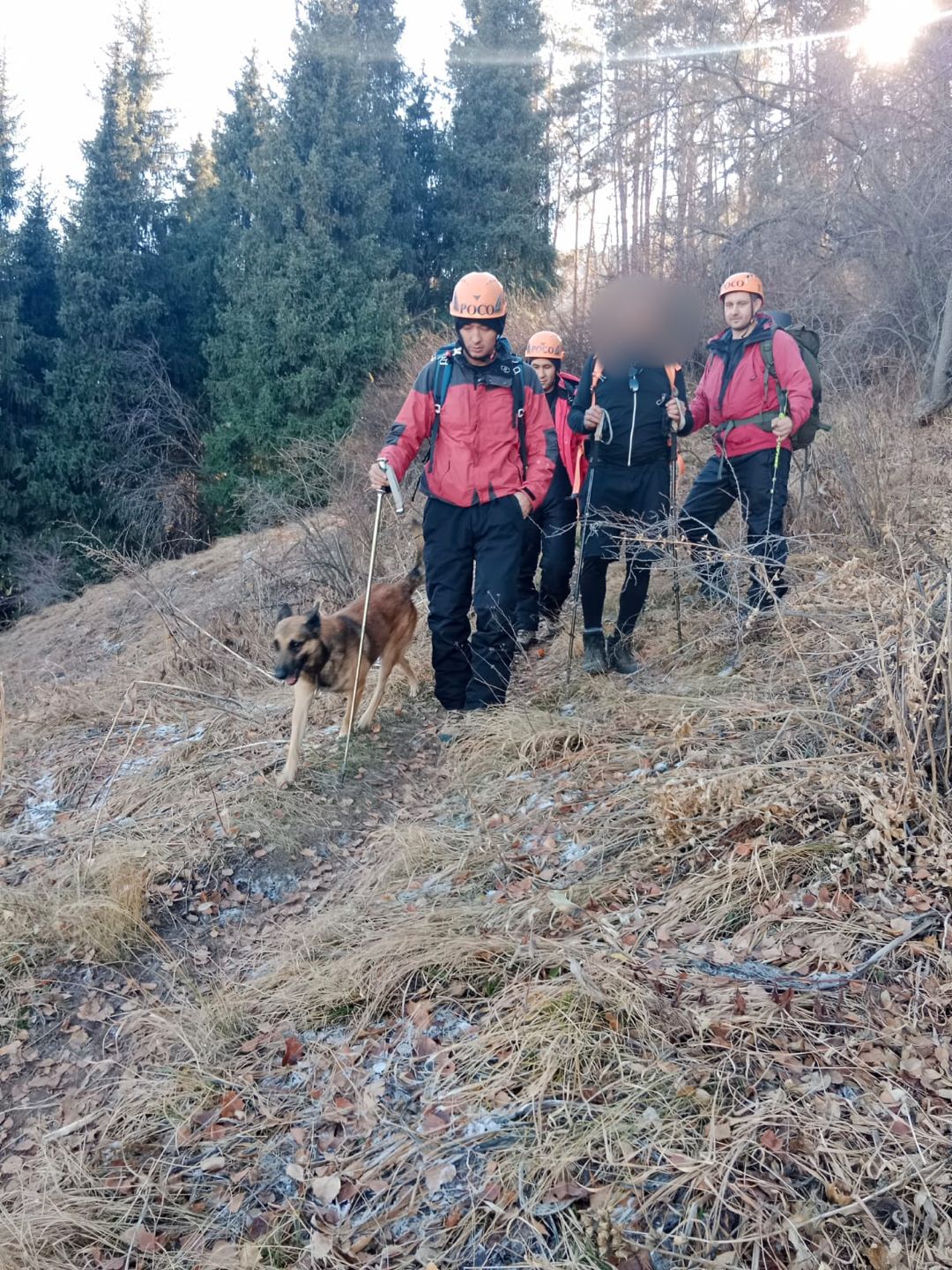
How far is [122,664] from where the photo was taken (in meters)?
9.87

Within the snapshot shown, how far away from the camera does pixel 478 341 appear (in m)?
5.44

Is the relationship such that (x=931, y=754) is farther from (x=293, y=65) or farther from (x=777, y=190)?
(x=293, y=65)

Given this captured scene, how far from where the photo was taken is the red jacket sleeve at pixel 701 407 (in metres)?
6.13

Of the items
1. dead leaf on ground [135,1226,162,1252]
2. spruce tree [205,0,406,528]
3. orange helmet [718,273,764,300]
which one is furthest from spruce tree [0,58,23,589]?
dead leaf on ground [135,1226,162,1252]

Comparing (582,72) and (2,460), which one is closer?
(582,72)

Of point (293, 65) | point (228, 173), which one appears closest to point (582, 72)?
point (293, 65)

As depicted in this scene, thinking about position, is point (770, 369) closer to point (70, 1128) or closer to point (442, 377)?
point (442, 377)

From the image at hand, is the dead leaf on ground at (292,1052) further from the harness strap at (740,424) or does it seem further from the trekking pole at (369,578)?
the harness strap at (740,424)

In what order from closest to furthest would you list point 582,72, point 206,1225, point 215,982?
point 206,1225
point 215,982
point 582,72

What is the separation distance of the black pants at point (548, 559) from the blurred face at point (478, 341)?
2101mm

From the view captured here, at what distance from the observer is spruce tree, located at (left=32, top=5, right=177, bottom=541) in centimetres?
2123

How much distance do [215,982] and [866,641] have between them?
3059 mm

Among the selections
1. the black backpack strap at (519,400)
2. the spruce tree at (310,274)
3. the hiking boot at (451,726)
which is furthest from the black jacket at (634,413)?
the spruce tree at (310,274)

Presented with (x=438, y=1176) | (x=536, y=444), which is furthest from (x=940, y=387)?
(x=438, y=1176)
